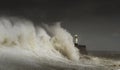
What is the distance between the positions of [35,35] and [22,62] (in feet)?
42.6

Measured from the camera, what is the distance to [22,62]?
22.5 m

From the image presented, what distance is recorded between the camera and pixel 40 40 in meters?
36.2

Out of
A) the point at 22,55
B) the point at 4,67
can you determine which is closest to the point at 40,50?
the point at 22,55

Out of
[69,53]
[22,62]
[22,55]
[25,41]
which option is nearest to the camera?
[22,62]

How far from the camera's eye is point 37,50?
106 feet

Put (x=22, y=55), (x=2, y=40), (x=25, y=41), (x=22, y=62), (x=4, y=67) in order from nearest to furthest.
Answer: (x=4, y=67) → (x=22, y=62) → (x=22, y=55) → (x=2, y=40) → (x=25, y=41)

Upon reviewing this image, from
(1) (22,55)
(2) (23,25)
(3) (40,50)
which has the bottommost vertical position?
(1) (22,55)

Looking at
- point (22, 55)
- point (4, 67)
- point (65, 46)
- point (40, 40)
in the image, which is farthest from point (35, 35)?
point (4, 67)

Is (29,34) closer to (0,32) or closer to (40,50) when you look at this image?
(40,50)

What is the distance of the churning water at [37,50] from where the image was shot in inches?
Answer: 876

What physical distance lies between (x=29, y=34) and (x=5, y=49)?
8.31 m

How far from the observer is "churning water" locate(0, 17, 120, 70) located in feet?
73.0

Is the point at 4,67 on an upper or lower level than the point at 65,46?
lower

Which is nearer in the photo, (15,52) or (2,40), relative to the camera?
(15,52)
